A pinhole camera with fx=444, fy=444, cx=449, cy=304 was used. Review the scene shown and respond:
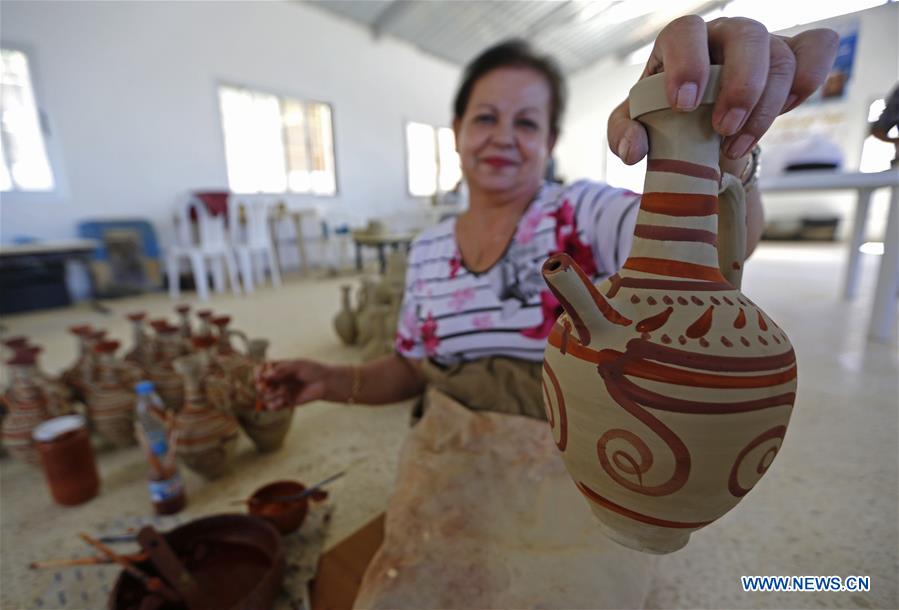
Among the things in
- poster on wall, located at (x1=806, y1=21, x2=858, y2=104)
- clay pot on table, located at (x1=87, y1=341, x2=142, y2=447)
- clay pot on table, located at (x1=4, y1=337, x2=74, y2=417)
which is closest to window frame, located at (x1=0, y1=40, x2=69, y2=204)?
clay pot on table, located at (x1=4, y1=337, x2=74, y2=417)

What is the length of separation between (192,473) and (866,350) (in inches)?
106

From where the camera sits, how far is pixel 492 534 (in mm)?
700

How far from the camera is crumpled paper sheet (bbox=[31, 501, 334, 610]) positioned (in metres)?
→ 0.83

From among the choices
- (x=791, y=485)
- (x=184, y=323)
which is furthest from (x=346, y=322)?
(x=791, y=485)

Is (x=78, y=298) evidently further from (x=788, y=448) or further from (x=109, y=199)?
(x=788, y=448)

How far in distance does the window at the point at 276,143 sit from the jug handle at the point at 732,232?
201 inches

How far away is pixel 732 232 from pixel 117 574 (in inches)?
48.3

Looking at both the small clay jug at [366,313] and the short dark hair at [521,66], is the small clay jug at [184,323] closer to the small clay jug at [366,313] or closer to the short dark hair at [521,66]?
the small clay jug at [366,313]

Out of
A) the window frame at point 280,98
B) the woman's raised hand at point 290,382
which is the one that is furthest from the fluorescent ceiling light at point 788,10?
the window frame at point 280,98

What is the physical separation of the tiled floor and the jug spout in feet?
0.86

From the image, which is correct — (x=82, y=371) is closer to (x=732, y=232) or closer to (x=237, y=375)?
(x=237, y=375)

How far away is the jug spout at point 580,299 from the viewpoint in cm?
31

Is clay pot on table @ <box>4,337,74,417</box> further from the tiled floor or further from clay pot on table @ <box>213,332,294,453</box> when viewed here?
clay pot on table @ <box>213,332,294,453</box>

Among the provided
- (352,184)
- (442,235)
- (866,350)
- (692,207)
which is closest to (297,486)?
(442,235)
